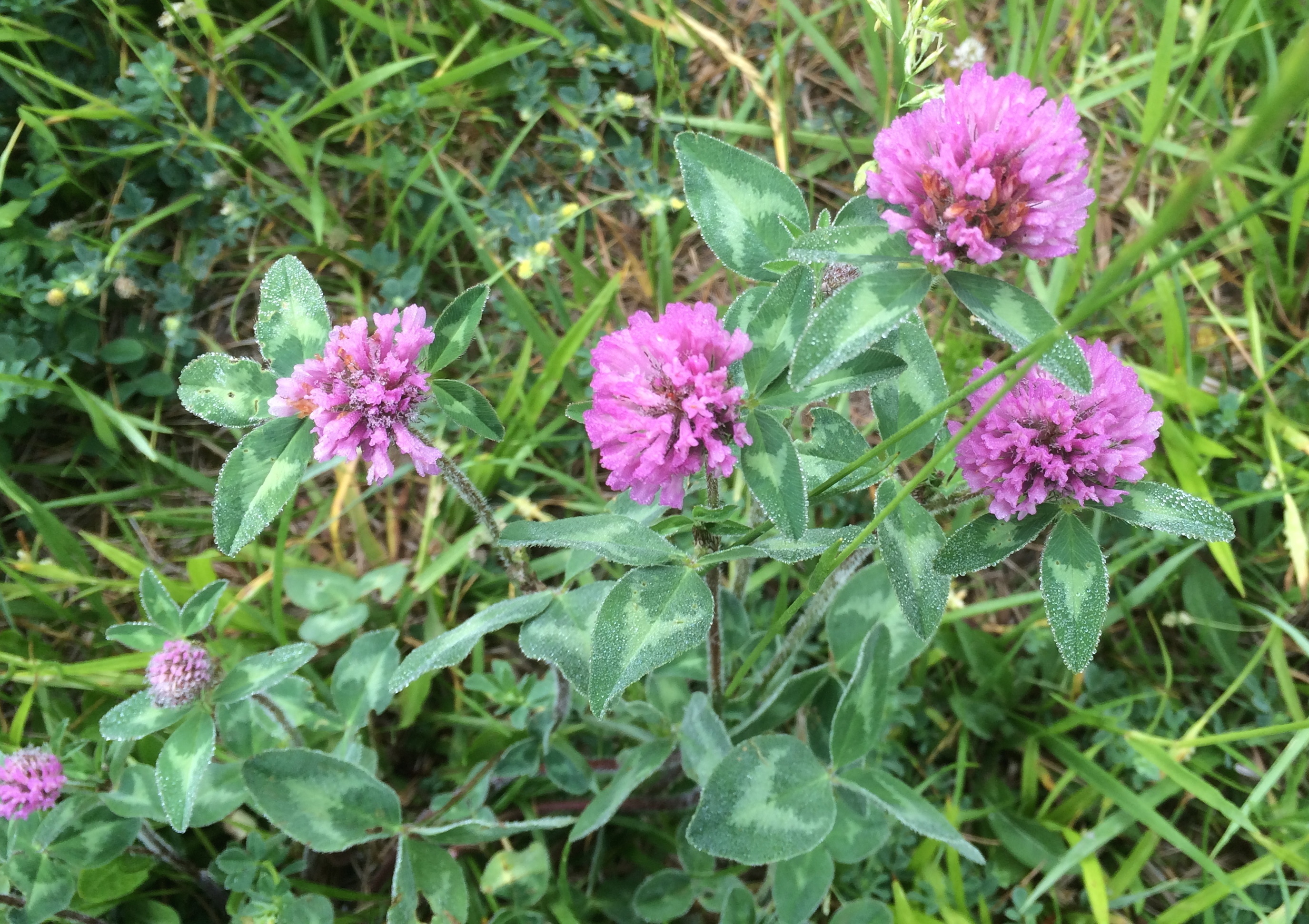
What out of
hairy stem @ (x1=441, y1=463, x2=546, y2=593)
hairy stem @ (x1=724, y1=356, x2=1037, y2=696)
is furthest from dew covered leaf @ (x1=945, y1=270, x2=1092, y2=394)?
hairy stem @ (x1=441, y1=463, x2=546, y2=593)

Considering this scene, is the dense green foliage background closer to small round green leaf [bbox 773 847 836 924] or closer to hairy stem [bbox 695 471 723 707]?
hairy stem [bbox 695 471 723 707]

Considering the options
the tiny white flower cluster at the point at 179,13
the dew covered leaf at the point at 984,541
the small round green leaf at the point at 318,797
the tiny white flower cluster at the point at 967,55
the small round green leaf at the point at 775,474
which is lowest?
the small round green leaf at the point at 318,797

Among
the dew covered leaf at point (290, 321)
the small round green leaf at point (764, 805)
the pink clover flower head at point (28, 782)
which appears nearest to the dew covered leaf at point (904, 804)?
the small round green leaf at point (764, 805)

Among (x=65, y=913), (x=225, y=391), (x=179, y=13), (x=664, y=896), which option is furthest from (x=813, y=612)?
(x=179, y=13)

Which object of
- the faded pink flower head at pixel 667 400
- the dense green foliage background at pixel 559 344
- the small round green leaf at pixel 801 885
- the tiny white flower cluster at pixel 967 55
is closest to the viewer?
the faded pink flower head at pixel 667 400

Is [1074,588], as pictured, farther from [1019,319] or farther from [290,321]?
[290,321]

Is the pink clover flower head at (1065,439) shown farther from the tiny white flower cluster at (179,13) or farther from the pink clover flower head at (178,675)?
the tiny white flower cluster at (179,13)

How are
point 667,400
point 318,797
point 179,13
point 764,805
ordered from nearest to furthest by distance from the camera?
point 667,400, point 764,805, point 318,797, point 179,13
